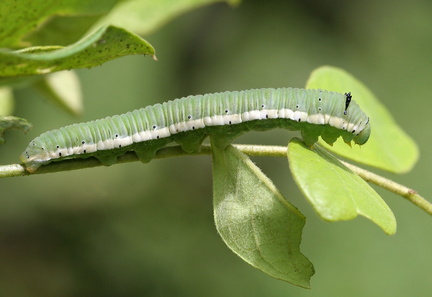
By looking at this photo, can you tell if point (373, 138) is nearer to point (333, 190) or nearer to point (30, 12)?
point (333, 190)

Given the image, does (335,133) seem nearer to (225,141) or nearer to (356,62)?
(225,141)

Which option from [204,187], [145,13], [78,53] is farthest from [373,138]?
[204,187]

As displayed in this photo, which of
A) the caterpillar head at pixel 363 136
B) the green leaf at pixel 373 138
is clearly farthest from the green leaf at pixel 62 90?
the caterpillar head at pixel 363 136

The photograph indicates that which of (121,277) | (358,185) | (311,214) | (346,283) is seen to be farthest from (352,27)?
(358,185)

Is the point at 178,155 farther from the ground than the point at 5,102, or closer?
closer

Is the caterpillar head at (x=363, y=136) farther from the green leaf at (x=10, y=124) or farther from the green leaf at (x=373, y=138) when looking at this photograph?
the green leaf at (x=10, y=124)

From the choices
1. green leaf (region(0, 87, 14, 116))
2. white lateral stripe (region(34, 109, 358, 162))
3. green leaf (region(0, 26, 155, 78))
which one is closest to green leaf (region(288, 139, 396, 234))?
white lateral stripe (region(34, 109, 358, 162))
